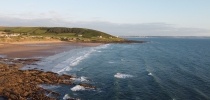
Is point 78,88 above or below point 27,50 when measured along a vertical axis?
above

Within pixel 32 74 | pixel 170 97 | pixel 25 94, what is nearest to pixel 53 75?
pixel 32 74

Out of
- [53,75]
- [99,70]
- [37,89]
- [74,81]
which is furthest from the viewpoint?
[99,70]

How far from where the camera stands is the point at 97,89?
34344mm

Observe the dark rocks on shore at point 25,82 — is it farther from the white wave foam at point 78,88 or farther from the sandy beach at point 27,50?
the sandy beach at point 27,50

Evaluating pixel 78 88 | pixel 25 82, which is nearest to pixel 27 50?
pixel 25 82

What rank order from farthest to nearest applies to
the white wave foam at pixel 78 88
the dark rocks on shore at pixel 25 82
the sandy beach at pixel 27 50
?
the sandy beach at pixel 27 50, the white wave foam at pixel 78 88, the dark rocks on shore at pixel 25 82

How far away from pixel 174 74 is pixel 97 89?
17.6 meters

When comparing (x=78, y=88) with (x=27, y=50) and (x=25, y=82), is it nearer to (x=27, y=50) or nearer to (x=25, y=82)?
(x=25, y=82)

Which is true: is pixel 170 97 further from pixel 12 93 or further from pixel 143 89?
pixel 12 93

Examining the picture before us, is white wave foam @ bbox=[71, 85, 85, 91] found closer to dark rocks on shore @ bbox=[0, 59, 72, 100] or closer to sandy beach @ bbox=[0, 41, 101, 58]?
dark rocks on shore @ bbox=[0, 59, 72, 100]

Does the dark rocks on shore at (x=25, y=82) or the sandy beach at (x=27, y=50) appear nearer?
the dark rocks on shore at (x=25, y=82)

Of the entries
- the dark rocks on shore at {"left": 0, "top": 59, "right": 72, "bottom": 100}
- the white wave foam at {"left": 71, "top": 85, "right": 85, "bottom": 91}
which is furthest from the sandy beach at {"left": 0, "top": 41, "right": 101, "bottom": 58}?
the white wave foam at {"left": 71, "top": 85, "right": 85, "bottom": 91}

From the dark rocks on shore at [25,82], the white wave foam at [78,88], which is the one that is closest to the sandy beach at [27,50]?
the dark rocks on shore at [25,82]

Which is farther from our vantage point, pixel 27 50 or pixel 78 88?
pixel 27 50
